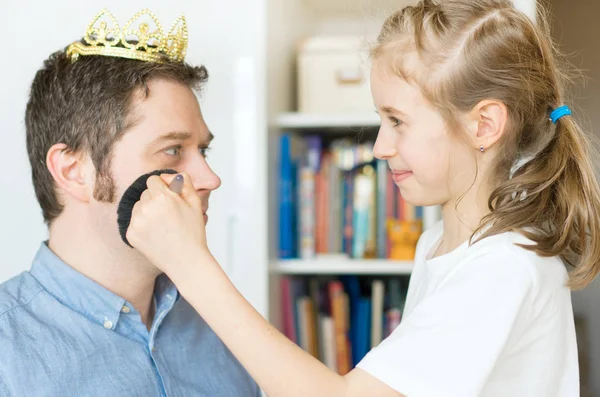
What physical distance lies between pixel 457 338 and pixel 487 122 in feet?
1.10

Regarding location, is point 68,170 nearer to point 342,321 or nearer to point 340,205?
point 340,205

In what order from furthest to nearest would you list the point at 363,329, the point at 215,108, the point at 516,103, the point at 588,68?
the point at 363,329 < the point at 215,108 < the point at 588,68 < the point at 516,103

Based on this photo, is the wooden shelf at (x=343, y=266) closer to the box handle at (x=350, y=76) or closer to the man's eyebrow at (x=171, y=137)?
the box handle at (x=350, y=76)

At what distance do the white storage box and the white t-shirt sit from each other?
1097 mm

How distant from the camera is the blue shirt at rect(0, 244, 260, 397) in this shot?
1.12 metres

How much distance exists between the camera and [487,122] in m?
1.16

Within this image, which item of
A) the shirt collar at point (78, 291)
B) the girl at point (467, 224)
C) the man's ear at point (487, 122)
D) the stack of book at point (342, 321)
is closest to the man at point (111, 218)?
the shirt collar at point (78, 291)

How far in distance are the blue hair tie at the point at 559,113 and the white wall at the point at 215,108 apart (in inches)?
36.6

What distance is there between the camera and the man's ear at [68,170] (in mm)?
1310

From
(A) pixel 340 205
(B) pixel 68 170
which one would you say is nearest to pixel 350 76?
(A) pixel 340 205

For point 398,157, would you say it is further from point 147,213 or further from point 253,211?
point 253,211

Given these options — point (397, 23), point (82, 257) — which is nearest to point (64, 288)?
point (82, 257)

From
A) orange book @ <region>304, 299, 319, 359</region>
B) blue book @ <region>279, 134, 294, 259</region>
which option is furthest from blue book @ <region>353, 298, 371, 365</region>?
blue book @ <region>279, 134, 294, 259</region>

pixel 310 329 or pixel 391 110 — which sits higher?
pixel 391 110
